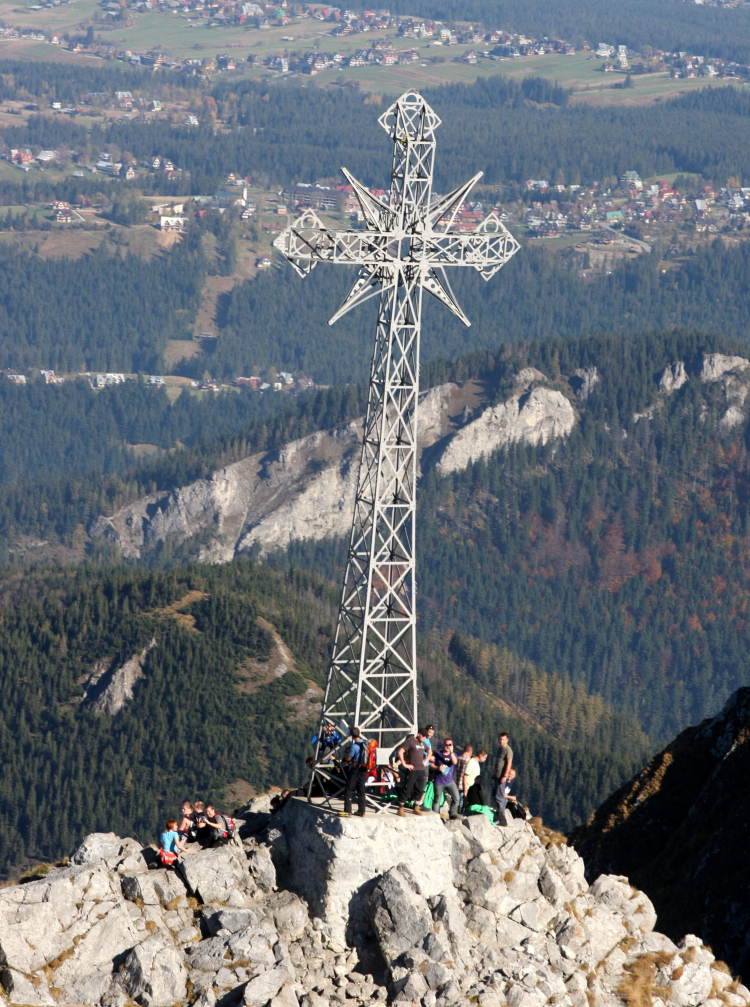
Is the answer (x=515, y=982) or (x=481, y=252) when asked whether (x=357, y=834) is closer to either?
(x=515, y=982)

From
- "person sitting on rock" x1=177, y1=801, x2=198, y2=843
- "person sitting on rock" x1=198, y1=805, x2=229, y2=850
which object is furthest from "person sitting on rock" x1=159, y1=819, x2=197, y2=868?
"person sitting on rock" x1=177, y1=801, x2=198, y2=843

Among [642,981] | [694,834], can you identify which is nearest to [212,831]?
[642,981]

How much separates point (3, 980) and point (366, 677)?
13.8m

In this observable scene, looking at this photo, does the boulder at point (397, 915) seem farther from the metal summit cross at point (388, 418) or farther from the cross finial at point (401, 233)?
the cross finial at point (401, 233)

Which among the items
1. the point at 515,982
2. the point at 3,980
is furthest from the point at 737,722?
the point at 3,980

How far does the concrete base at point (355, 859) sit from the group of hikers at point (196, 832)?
206cm

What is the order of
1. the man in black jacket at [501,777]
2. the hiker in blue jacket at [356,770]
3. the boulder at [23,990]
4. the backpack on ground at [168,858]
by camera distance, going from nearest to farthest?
the boulder at [23,990]
the backpack on ground at [168,858]
the hiker in blue jacket at [356,770]
the man in black jacket at [501,777]

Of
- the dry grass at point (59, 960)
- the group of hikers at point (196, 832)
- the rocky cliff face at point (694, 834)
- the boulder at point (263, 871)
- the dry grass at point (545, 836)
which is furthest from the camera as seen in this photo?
the rocky cliff face at point (694, 834)

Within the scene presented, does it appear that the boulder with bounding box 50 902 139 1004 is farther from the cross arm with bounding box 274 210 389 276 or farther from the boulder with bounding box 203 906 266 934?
the cross arm with bounding box 274 210 389 276

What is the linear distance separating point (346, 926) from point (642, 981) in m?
8.39

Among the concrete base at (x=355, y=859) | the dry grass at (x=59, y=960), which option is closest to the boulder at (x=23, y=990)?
the dry grass at (x=59, y=960)

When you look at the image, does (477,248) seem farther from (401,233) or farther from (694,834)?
(694,834)

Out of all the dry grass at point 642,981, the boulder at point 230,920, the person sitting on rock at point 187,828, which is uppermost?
the person sitting on rock at point 187,828

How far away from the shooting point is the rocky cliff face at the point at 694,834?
2857 inches
